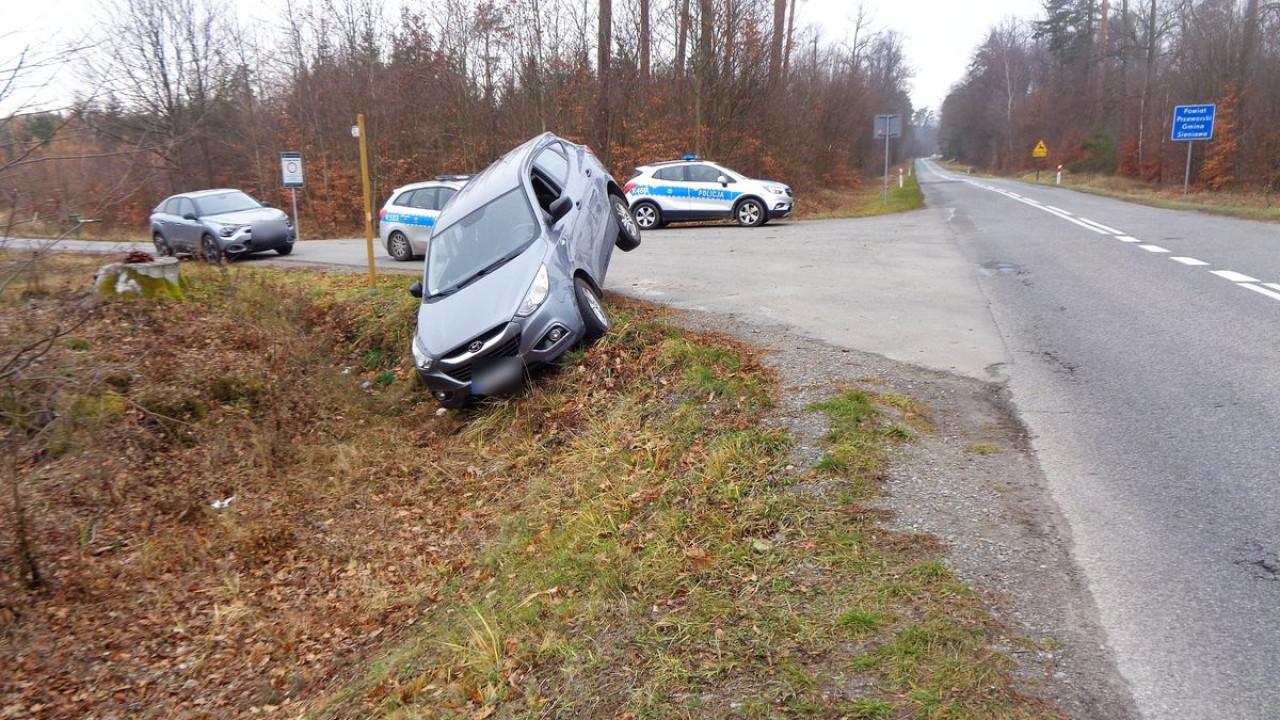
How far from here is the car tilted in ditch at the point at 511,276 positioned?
26.1 ft

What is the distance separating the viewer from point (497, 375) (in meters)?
8.02

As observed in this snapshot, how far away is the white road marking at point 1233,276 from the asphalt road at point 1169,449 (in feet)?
0.10

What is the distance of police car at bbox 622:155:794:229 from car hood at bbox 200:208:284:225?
8615 millimetres

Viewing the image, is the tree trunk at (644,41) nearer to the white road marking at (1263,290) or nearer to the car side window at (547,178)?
the car side window at (547,178)

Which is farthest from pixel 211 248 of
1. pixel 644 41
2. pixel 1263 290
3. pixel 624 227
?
pixel 1263 290

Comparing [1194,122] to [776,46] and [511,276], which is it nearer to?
[776,46]

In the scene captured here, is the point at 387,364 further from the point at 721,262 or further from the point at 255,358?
the point at 721,262

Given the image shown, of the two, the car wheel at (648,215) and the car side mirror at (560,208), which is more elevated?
the car side mirror at (560,208)

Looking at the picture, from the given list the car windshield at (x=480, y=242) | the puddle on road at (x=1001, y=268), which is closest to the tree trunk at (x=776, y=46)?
the puddle on road at (x=1001, y=268)

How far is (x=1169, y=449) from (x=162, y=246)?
1995 cm

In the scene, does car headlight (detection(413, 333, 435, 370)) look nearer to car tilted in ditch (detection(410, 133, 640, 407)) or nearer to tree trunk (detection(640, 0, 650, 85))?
car tilted in ditch (detection(410, 133, 640, 407))

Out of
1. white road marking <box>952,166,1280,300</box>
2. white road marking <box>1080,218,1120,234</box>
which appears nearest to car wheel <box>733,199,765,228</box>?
white road marking <box>952,166,1280,300</box>

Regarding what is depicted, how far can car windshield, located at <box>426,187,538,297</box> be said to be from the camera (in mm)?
8805

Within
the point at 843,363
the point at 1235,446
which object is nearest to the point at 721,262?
the point at 843,363
